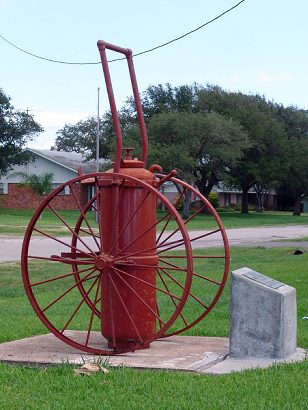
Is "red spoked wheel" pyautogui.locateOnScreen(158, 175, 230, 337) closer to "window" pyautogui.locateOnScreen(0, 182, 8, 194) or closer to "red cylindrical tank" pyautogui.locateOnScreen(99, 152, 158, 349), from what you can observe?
"red cylindrical tank" pyautogui.locateOnScreen(99, 152, 158, 349)

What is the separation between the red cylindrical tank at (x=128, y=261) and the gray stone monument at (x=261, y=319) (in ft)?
2.65

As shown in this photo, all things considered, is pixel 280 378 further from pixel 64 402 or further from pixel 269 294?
pixel 64 402

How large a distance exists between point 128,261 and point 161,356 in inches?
34.4

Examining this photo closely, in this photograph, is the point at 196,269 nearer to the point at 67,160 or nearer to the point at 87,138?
the point at 67,160

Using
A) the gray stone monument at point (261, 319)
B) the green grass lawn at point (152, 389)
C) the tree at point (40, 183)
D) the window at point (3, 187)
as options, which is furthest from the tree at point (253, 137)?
the green grass lawn at point (152, 389)

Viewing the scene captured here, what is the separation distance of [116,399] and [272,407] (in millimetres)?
1033

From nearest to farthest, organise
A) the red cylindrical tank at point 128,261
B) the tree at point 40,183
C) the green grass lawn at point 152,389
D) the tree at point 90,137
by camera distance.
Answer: the green grass lawn at point 152,389, the red cylindrical tank at point 128,261, the tree at point 40,183, the tree at point 90,137

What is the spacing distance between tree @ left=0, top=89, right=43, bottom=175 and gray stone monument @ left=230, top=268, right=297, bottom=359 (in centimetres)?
5218

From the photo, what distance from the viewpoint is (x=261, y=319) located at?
692cm

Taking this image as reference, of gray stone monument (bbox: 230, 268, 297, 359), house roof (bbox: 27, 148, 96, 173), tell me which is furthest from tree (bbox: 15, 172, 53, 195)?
gray stone monument (bbox: 230, 268, 297, 359)

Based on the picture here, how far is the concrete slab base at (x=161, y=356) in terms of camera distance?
6.65m

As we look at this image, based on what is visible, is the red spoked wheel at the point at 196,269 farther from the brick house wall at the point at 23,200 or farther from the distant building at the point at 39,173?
the distant building at the point at 39,173

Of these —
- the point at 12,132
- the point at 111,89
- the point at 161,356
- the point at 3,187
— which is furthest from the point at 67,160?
the point at 161,356

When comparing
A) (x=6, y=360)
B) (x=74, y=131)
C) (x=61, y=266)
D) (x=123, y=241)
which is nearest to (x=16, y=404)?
(x=6, y=360)
